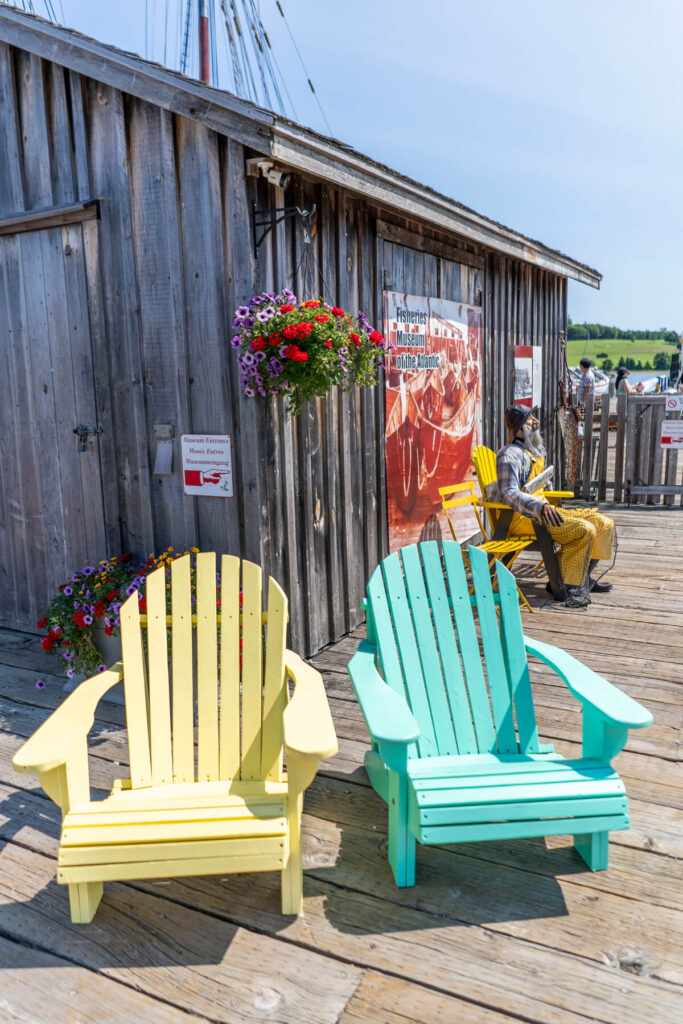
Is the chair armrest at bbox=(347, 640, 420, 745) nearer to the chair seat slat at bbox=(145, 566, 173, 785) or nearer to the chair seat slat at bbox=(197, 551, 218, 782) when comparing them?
the chair seat slat at bbox=(197, 551, 218, 782)

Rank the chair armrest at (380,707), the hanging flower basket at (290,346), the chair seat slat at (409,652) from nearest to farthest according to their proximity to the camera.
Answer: the chair armrest at (380,707) → the chair seat slat at (409,652) → the hanging flower basket at (290,346)

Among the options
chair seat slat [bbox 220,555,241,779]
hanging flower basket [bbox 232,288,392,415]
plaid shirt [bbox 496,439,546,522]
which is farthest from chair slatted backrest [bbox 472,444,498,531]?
chair seat slat [bbox 220,555,241,779]

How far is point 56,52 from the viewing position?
3.93 m

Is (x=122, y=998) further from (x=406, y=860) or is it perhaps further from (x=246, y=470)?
(x=246, y=470)

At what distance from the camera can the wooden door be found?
4.29 meters

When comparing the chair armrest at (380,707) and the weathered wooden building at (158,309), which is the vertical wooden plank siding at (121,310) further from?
the chair armrest at (380,707)

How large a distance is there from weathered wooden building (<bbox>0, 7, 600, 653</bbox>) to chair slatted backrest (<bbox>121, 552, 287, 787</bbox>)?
3.77 feet

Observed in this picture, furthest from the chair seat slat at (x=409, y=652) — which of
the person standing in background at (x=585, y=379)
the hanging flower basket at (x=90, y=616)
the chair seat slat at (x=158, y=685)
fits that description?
the person standing in background at (x=585, y=379)

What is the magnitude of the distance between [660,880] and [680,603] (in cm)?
323

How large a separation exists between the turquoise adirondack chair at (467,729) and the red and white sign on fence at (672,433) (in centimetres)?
694

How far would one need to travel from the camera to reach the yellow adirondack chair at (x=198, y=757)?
83.9 inches

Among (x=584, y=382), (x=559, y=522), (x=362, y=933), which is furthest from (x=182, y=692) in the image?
(x=584, y=382)

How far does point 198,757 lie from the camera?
2617mm

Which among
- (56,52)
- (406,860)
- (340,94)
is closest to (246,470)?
(406,860)
